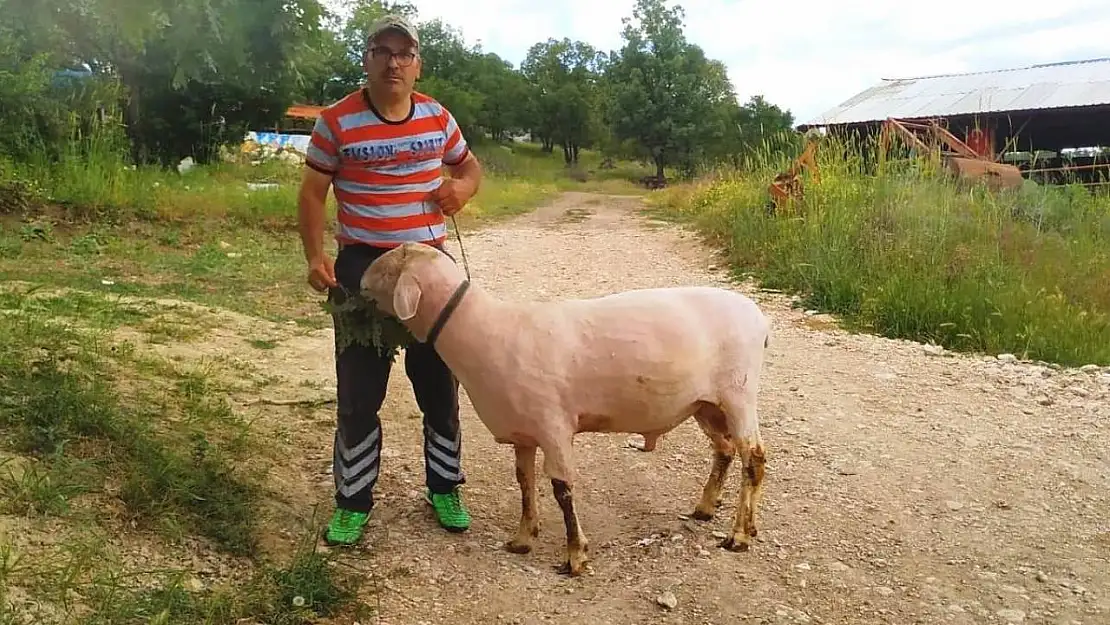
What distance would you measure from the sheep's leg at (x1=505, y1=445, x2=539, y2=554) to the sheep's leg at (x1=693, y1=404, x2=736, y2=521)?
0.71 m

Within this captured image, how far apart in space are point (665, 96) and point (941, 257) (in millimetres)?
32463

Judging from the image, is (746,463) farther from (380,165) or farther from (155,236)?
(155,236)

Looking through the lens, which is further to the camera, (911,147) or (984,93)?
(984,93)

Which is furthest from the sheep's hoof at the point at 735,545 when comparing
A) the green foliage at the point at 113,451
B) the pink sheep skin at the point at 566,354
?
the green foliage at the point at 113,451

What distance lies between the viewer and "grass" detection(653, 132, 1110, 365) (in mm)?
6418

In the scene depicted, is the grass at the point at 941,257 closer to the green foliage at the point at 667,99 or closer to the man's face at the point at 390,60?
the man's face at the point at 390,60

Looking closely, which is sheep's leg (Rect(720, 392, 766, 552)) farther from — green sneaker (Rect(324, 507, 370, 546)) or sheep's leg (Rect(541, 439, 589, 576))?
green sneaker (Rect(324, 507, 370, 546))

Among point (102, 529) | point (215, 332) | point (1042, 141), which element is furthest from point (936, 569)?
point (1042, 141)

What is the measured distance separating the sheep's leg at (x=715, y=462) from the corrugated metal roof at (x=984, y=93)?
51.8 feet

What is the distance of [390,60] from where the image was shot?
3.05 meters

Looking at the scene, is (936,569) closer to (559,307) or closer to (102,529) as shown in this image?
(559,307)

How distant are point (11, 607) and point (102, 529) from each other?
62 centimetres

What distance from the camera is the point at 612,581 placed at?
3.17 metres

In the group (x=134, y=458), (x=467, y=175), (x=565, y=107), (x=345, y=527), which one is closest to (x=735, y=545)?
(x=345, y=527)
